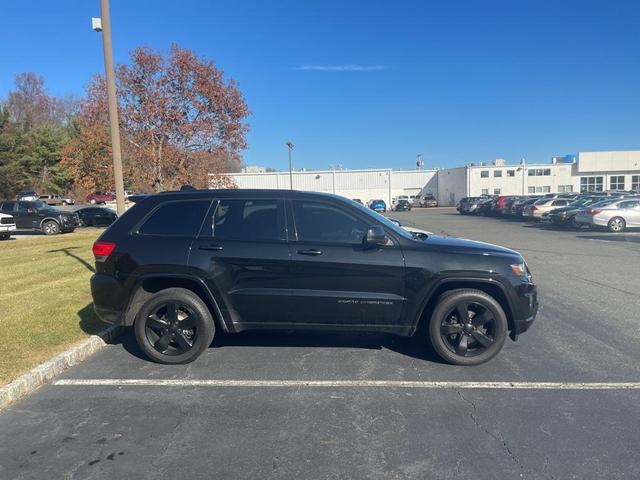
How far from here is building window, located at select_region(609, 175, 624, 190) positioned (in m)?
62.3

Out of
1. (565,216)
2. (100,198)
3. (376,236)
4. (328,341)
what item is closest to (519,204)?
(565,216)

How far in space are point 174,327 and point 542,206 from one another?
100 feet

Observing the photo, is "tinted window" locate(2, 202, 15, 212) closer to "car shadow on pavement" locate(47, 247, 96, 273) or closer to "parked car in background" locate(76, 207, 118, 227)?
"parked car in background" locate(76, 207, 118, 227)

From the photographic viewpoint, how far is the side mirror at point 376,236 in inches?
184

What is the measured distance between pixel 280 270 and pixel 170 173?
1721cm

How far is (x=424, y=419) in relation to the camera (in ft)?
12.4

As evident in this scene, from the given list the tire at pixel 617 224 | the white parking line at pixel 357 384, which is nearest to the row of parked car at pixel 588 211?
the tire at pixel 617 224

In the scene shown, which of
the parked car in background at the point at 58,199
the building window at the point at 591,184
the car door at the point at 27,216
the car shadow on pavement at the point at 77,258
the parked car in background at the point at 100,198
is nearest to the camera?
the car shadow on pavement at the point at 77,258

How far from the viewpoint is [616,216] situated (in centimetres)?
2295

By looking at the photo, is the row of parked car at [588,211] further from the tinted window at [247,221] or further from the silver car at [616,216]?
the tinted window at [247,221]

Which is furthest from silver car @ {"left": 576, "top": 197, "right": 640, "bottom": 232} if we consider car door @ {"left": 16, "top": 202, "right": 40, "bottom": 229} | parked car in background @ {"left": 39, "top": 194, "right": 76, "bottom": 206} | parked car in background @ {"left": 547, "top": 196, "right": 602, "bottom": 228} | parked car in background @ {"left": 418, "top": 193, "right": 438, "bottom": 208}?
parked car in background @ {"left": 39, "top": 194, "right": 76, "bottom": 206}

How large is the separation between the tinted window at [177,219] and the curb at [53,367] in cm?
149

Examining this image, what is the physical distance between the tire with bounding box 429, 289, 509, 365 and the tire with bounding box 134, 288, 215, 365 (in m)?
2.36

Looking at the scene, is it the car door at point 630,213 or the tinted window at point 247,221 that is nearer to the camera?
the tinted window at point 247,221
